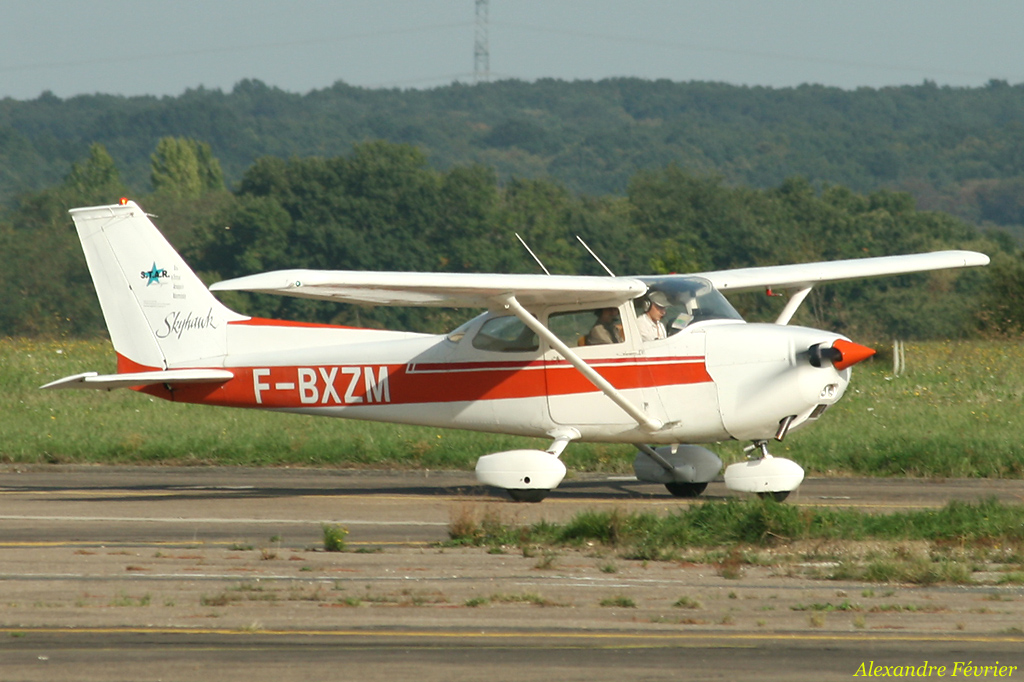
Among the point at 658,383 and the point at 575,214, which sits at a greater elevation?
the point at 575,214

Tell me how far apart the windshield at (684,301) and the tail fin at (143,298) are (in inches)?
182

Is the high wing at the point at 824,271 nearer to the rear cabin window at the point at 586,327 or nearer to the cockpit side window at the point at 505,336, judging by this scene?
the rear cabin window at the point at 586,327

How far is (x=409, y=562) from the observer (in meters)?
8.57

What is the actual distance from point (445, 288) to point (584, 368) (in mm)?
1527

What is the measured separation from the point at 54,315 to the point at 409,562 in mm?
45426

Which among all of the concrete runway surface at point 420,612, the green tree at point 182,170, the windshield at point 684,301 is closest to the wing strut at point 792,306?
the windshield at point 684,301

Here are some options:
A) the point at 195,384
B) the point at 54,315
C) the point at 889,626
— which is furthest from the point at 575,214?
the point at 889,626

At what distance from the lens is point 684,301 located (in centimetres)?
1195

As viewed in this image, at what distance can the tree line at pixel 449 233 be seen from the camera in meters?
52.3

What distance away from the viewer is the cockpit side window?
12.4 metres

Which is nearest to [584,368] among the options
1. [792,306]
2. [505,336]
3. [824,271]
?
[505,336]

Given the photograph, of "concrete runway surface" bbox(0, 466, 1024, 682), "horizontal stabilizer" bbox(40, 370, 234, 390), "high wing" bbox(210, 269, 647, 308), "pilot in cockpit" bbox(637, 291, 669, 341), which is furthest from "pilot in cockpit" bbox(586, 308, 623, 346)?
"horizontal stabilizer" bbox(40, 370, 234, 390)

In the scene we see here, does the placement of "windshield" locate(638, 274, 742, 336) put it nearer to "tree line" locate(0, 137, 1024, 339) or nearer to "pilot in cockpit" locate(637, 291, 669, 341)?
"pilot in cockpit" locate(637, 291, 669, 341)

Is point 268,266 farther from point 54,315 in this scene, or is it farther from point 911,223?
point 911,223
